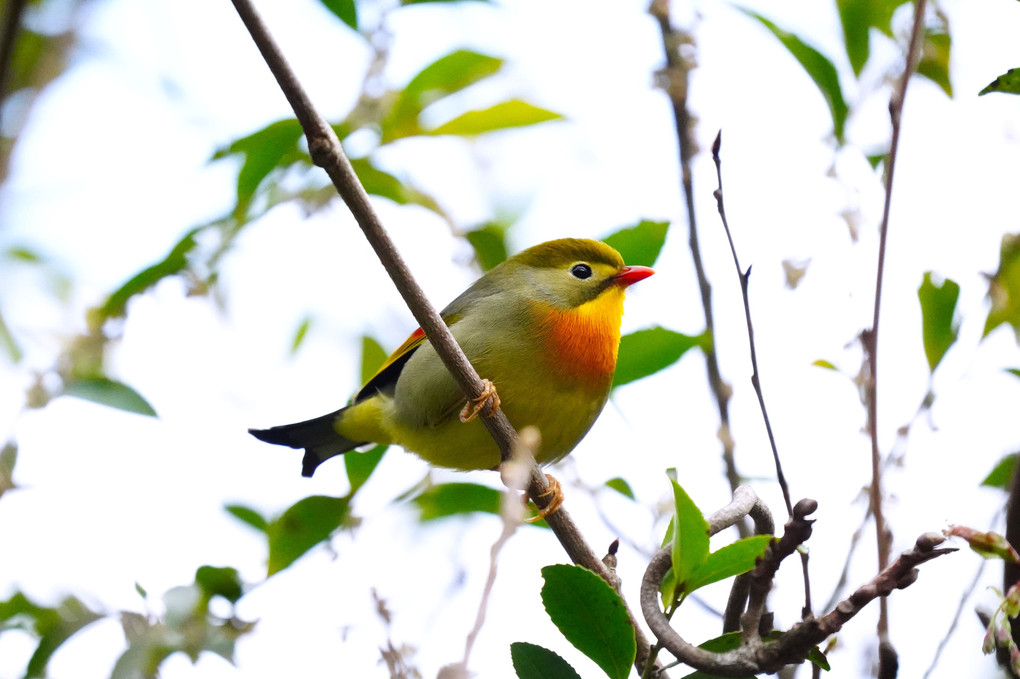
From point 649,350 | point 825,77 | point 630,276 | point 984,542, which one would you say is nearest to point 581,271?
point 630,276

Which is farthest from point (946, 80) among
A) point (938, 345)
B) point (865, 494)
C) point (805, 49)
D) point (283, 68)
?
point (283, 68)

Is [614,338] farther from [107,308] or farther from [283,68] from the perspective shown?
[283,68]

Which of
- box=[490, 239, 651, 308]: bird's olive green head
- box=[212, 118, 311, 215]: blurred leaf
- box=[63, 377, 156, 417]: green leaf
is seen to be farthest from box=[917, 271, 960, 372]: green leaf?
box=[63, 377, 156, 417]: green leaf

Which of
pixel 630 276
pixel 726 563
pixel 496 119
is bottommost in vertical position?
pixel 630 276

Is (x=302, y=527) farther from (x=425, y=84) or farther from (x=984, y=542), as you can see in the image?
(x=984, y=542)

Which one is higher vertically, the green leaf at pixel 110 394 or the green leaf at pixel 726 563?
the green leaf at pixel 726 563

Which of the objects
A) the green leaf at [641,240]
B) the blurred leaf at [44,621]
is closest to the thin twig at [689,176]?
the green leaf at [641,240]

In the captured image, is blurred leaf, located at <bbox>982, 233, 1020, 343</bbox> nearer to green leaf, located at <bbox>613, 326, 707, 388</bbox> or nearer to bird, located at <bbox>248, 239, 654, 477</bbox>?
green leaf, located at <bbox>613, 326, 707, 388</bbox>

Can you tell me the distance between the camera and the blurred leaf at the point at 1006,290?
3051 millimetres

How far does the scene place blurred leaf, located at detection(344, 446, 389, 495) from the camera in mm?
3219

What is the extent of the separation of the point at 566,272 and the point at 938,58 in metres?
1.75

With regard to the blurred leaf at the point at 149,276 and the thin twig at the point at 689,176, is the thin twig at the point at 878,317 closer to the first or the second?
the thin twig at the point at 689,176

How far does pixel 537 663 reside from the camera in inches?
72.6

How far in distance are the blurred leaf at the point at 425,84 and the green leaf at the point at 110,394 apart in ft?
3.68
